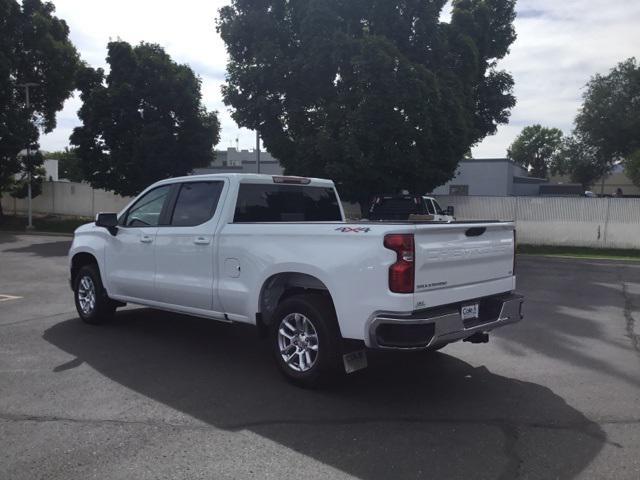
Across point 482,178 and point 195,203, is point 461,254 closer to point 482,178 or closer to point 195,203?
point 195,203

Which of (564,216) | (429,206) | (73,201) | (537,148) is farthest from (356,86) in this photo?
(537,148)

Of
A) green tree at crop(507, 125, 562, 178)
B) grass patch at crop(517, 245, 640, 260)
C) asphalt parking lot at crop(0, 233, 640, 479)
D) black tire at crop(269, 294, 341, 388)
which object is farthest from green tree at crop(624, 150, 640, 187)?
green tree at crop(507, 125, 562, 178)

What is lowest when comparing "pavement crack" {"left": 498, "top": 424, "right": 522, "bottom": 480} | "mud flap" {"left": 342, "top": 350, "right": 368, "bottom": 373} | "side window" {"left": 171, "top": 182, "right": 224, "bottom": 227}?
"pavement crack" {"left": 498, "top": 424, "right": 522, "bottom": 480}

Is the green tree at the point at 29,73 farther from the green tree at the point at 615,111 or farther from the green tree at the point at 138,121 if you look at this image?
the green tree at the point at 615,111

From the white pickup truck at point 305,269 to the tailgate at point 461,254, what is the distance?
0.04ft

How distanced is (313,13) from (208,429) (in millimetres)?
15902

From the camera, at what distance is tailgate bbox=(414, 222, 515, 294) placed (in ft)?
14.9

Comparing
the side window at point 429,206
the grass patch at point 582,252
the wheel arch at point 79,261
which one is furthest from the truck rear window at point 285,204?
the grass patch at point 582,252

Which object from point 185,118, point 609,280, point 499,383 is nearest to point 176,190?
point 499,383

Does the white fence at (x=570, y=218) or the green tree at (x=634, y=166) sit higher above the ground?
the green tree at (x=634, y=166)

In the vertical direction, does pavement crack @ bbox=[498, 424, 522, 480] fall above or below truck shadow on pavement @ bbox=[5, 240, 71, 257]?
above

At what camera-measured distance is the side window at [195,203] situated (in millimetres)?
6230

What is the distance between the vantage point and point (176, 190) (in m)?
6.73

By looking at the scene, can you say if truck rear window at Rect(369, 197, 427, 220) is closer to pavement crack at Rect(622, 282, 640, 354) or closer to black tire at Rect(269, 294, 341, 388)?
pavement crack at Rect(622, 282, 640, 354)
